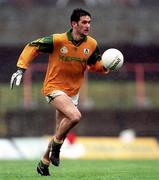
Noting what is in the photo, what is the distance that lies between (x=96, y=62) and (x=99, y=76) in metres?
15.5

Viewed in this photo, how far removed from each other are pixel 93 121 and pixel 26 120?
2.01 meters

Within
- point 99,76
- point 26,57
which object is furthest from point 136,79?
point 26,57

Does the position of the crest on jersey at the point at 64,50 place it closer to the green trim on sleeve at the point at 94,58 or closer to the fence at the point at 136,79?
the green trim on sleeve at the point at 94,58

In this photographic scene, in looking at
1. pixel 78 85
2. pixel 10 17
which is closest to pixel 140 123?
pixel 10 17

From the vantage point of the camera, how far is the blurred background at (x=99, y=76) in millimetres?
27469

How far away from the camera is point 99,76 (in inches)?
1192

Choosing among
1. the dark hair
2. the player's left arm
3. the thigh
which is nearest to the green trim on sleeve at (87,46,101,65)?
the player's left arm

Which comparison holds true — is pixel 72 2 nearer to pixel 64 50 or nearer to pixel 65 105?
pixel 64 50

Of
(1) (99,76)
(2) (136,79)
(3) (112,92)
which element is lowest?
(3) (112,92)

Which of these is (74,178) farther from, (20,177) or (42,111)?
(42,111)

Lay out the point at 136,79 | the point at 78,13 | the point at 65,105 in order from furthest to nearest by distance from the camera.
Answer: the point at 136,79, the point at 78,13, the point at 65,105

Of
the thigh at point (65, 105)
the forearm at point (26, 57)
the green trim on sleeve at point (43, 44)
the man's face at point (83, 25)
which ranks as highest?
the man's face at point (83, 25)

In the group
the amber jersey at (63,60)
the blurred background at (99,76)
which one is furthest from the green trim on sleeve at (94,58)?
the blurred background at (99,76)

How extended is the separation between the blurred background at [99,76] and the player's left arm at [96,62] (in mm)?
11038
